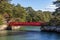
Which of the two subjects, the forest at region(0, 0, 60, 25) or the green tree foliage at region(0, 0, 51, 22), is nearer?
the forest at region(0, 0, 60, 25)

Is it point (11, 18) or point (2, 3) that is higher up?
point (2, 3)

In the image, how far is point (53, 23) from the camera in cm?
5438

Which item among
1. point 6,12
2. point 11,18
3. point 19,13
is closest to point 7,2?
point 6,12

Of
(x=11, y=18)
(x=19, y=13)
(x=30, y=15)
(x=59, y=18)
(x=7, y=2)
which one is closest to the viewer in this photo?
(x=59, y=18)

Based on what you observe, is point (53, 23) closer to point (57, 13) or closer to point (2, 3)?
point (57, 13)

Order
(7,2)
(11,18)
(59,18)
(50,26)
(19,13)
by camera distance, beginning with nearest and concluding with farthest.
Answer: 1. (59,18)
2. (50,26)
3. (7,2)
4. (11,18)
5. (19,13)

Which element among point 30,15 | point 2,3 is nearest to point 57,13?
point 2,3

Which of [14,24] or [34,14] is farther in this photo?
[34,14]

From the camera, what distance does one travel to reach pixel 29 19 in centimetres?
9481

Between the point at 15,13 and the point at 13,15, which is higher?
the point at 15,13

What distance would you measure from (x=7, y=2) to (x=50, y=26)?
46.6 feet

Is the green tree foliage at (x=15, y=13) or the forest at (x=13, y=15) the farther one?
the green tree foliage at (x=15, y=13)

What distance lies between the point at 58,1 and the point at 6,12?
16036 mm

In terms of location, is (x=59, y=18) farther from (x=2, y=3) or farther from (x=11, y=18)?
(x=11, y=18)
